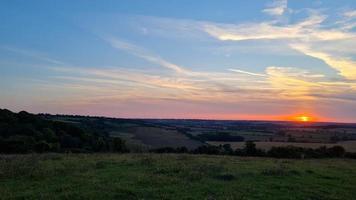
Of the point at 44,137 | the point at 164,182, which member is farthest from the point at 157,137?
the point at 164,182

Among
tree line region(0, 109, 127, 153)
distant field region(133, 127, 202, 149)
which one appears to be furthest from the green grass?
distant field region(133, 127, 202, 149)

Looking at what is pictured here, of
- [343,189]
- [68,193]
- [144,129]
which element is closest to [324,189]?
[343,189]

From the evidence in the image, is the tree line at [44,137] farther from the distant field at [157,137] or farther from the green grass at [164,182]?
the green grass at [164,182]

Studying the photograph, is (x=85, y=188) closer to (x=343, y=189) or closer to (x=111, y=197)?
(x=111, y=197)

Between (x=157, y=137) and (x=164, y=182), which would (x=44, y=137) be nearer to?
(x=157, y=137)

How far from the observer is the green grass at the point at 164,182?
17.1 meters

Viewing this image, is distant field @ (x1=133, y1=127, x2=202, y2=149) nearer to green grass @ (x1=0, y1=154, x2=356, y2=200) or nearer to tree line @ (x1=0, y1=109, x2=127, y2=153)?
tree line @ (x1=0, y1=109, x2=127, y2=153)

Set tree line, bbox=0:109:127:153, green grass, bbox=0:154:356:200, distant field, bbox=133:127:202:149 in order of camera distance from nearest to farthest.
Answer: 1. green grass, bbox=0:154:356:200
2. tree line, bbox=0:109:127:153
3. distant field, bbox=133:127:202:149

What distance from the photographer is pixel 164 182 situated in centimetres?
1980

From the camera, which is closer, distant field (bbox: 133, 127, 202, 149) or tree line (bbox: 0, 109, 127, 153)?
tree line (bbox: 0, 109, 127, 153)

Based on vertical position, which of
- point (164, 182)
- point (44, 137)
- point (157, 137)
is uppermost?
point (44, 137)

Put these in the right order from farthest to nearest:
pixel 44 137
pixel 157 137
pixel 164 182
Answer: pixel 157 137 → pixel 44 137 → pixel 164 182

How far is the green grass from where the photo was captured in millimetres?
17141

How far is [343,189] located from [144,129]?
86.9 metres
